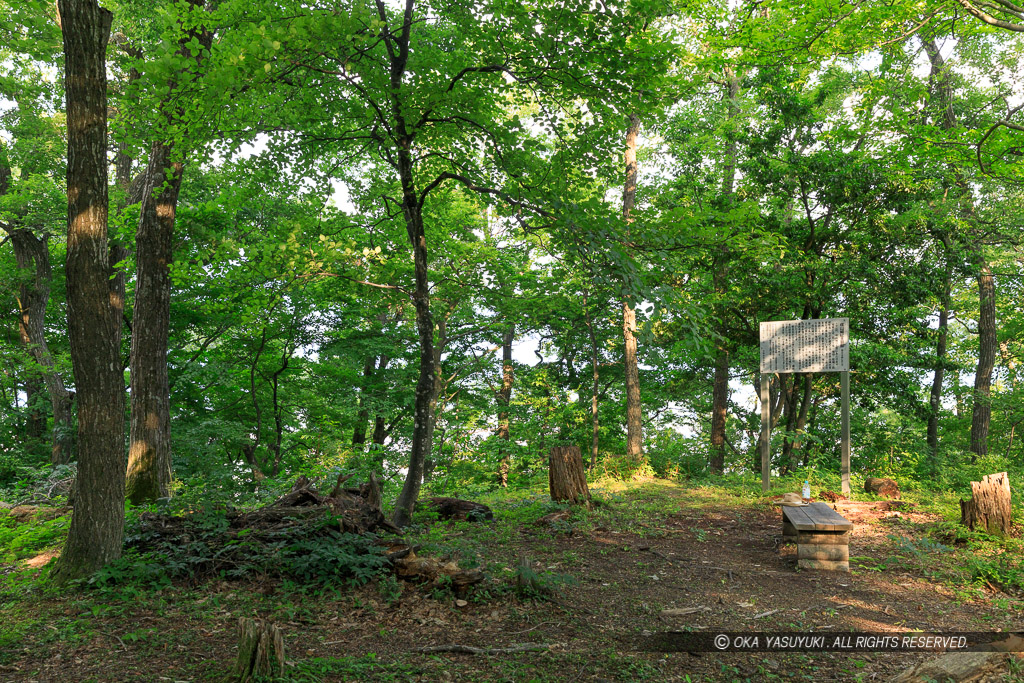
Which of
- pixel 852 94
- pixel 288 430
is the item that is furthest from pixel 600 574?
pixel 852 94

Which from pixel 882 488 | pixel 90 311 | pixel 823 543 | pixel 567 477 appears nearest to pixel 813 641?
pixel 823 543

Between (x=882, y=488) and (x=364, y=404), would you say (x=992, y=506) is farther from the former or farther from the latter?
(x=364, y=404)

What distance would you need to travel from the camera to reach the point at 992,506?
22.6 feet

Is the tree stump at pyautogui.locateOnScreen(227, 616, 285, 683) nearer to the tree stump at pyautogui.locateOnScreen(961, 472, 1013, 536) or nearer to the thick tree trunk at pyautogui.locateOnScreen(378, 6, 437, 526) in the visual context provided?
the thick tree trunk at pyautogui.locateOnScreen(378, 6, 437, 526)

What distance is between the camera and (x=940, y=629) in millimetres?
4582

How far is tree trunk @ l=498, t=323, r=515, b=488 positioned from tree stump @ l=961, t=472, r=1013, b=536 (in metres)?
10.3

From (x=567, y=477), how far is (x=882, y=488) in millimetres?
5326

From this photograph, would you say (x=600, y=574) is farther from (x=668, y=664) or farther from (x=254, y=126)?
(x=254, y=126)

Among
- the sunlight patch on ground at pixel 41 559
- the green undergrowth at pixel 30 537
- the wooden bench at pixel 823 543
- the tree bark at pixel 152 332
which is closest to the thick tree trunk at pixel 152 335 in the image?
the tree bark at pixel 152 332

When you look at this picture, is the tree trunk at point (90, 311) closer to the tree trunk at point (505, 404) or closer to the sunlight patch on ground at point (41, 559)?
the sunlight patch on ground at point (41, 559)

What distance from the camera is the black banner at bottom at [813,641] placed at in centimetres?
409

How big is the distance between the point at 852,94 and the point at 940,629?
56.2 feet

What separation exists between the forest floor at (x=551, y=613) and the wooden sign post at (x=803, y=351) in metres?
3.30

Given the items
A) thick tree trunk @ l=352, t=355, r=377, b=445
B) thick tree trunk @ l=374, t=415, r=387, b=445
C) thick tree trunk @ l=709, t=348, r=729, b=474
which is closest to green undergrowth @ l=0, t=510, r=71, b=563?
thick tree trunk @ l=352, t=355, r=377, b=445
